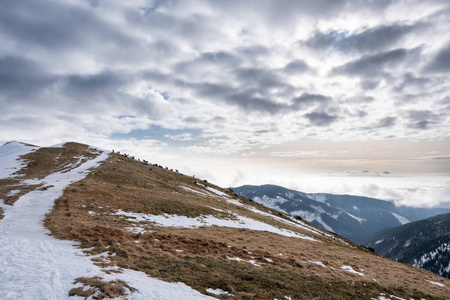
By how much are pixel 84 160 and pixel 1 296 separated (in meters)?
65.6

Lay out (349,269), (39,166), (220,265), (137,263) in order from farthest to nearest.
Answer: (39,166), (349,269), (220,265), (137,263)

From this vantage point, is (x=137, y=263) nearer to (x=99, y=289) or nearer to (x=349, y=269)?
(x=99, y=289)

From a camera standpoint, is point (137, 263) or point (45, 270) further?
point (137, 263)

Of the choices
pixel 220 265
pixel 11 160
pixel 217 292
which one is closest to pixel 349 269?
pixel 220 265

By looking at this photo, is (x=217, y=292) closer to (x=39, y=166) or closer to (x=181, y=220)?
(x=181, y=220)

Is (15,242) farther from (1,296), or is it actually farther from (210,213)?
(210,213)

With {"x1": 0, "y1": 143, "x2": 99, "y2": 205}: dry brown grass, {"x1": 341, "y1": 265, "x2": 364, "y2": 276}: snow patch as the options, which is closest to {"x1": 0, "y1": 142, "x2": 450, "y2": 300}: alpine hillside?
{"x1": 341, "y1": 265, "x2": 364, "y2": 276}: snow patch

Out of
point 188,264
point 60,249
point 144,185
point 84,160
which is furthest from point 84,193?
point 84,160

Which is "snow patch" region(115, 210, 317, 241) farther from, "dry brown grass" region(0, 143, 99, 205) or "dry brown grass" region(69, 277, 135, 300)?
"dry brown grass" region(69, 277, 135, 300)

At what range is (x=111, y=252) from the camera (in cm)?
1371

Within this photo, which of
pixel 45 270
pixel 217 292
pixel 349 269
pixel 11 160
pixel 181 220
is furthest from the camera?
pixel 11 160

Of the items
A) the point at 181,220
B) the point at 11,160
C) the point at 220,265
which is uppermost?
the point at 11,160

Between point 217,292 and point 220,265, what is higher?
point 217,292

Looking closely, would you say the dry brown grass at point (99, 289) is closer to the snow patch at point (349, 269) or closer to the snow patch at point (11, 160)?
the snow patch at point (349, 269)
